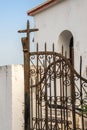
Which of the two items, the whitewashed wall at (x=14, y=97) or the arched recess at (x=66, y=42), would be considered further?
the arched recess at (x=66, y=42)

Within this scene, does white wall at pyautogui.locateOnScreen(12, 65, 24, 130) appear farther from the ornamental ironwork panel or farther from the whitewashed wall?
the ornamental ironwork panel

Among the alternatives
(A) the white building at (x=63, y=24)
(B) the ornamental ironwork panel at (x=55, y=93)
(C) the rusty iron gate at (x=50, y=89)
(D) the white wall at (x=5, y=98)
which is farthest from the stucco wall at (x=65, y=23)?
(C) the rusty iron gate at (x=50, y=89)

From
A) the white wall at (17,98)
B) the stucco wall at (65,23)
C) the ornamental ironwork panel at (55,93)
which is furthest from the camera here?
the stucco wall at (65,23)

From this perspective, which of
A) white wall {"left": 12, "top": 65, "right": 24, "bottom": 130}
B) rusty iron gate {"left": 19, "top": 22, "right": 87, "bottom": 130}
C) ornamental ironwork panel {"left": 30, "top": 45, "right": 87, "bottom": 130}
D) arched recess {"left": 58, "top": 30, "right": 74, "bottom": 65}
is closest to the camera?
ornamental ironwork panel {"left": 30, "top": 45, "right": 87, "bottom": 130}

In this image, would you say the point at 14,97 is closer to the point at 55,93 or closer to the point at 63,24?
the point at 55,93

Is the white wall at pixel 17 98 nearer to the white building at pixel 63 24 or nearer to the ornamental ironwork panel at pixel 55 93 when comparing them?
the ornamental ironwork panel at pixel 55 93

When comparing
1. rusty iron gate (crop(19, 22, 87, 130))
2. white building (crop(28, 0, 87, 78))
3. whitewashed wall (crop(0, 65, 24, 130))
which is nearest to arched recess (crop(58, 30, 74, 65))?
white building (crop(28, 0, 87, 78))

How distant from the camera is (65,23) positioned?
10.9 m

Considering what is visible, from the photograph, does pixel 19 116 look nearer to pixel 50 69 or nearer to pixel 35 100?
pixel 35 100

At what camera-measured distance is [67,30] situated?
10930 millimetres

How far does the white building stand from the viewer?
10.1 m

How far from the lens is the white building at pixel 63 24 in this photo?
10148mm

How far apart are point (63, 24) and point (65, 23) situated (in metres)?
0.12

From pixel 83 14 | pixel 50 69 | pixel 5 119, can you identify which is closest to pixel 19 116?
pixel 5 119
